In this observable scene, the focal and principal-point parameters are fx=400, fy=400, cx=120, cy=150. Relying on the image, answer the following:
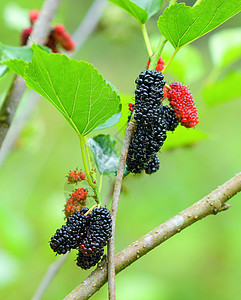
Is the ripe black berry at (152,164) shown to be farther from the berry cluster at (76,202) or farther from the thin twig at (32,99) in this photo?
the thin twig at (32,99)

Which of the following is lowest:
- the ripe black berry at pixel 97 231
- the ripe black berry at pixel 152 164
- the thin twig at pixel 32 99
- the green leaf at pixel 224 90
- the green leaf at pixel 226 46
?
the ripe black berry at pixel 97 231

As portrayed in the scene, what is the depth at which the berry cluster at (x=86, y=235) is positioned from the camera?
50 cm

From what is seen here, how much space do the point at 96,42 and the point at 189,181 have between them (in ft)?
6.15

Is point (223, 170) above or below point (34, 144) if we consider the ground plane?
below

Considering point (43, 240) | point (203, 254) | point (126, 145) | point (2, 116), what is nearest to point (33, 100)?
point (2, 116)

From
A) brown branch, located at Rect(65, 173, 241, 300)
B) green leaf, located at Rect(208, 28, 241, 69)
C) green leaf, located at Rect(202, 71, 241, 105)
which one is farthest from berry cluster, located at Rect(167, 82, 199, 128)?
green leaf, located at Rect(208, 28, 241, 69)

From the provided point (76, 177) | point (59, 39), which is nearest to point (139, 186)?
point (59, 39)

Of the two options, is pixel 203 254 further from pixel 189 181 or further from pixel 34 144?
pixel 34 144

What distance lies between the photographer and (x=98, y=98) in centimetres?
53

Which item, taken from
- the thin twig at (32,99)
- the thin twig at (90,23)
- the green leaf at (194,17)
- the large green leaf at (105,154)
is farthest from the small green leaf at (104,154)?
the thin twig at (90,23)

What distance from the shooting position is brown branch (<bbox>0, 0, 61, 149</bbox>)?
77cm

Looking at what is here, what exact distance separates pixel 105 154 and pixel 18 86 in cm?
27

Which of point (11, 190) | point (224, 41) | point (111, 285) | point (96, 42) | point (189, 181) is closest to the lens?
point (111, 285)

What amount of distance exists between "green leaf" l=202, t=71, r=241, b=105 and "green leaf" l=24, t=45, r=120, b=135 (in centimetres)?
66
